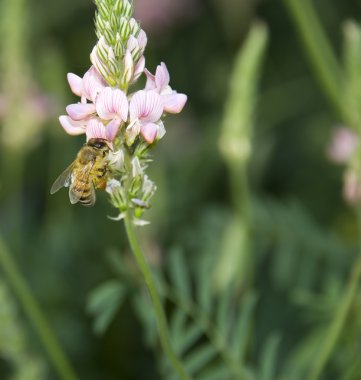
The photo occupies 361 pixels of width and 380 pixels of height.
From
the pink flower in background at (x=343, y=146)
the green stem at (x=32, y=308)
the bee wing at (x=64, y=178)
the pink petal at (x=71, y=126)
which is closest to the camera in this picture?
the pink petal at (x=71, y=126)

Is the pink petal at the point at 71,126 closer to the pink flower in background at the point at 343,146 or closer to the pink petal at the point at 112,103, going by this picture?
the pink petal at the point at 112,103

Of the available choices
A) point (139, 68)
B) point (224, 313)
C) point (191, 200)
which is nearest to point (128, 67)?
point (139, 68)

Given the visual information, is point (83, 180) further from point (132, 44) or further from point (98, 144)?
point (132, 44)

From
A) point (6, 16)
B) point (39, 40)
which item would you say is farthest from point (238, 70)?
point (39, 40)

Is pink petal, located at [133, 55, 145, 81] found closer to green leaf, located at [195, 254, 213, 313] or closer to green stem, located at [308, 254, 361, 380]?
green stem, located at [308, 254, 361, 380]

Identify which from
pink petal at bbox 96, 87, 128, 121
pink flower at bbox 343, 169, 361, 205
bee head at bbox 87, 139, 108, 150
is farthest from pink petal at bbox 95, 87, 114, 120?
pink flower at bbox 343, 169, 361, 205

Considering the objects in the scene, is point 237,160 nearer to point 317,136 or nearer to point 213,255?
point 213,255

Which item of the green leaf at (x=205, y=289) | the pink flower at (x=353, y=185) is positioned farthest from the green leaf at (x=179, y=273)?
the pink flower at (x=353, y=185)

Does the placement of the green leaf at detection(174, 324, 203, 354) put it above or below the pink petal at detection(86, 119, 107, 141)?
below
